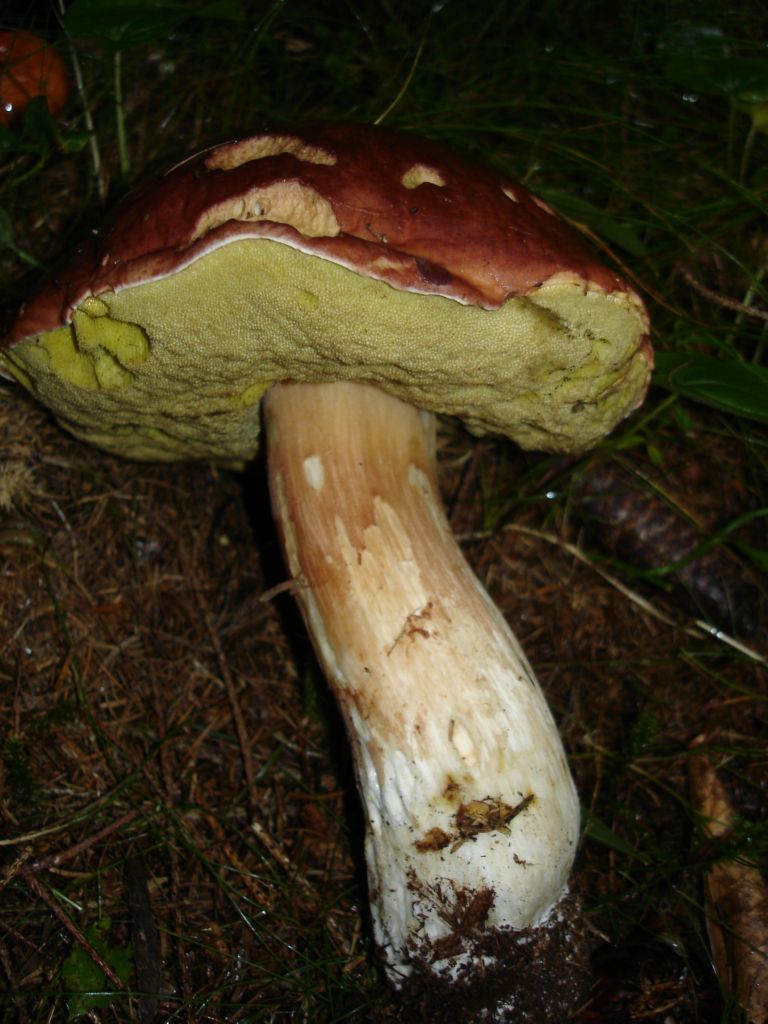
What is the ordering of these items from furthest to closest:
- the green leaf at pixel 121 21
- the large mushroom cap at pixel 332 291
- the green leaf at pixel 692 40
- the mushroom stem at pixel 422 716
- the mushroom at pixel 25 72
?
the green leaf at pixel 692 40 < the mushroom at pixel 25 72 < the green leaf at pixel 121 21 < the mushroom stem at pixel 422 716 < the large mushroom cap at pixel 332 291

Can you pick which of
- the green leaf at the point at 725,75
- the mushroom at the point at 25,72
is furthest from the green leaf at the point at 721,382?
the mushroom at the point at 25,72

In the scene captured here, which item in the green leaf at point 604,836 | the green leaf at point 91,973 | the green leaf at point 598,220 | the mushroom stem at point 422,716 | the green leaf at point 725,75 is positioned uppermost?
the green leaf at point 725,75

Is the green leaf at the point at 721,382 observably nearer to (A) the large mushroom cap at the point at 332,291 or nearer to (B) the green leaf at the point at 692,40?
(A) the large mushroom cap at the point at 332,291

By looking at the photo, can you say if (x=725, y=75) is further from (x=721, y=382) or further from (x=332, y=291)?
(x=332, y=291)

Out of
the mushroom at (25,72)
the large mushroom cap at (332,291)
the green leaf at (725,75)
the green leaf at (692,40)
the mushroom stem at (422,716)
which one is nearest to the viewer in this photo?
the large mushroom cap at (332,291)

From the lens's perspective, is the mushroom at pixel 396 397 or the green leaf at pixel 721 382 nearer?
the mushroom at pixel 396 397

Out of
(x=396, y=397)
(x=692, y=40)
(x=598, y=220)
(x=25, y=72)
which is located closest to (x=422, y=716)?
(x=396, y=397)

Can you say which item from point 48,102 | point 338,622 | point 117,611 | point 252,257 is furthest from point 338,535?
point 48,102

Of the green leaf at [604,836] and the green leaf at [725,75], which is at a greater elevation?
the green leaf at [725,75]
